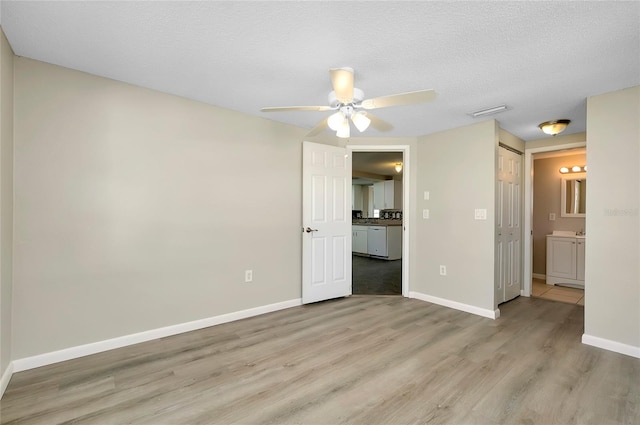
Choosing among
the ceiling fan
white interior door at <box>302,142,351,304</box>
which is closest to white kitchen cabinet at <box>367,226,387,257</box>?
white interior door at <box>302,142,351,304</box>

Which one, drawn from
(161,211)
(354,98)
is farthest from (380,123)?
(161,211)

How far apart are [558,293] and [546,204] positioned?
1688mm

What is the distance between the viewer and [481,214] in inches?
137

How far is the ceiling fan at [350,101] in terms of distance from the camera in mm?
1870

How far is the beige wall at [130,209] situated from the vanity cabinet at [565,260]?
14.7ft

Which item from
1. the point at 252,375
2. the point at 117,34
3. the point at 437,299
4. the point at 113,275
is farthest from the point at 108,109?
the point at 437,299

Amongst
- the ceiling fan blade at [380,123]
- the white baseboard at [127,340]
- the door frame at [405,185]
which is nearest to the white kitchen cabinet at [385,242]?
the door frame at [405,185]

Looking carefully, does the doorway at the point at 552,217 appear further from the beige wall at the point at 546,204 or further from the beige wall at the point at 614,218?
the beige wall at the point at 614,218

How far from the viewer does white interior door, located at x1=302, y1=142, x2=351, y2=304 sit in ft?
12.2

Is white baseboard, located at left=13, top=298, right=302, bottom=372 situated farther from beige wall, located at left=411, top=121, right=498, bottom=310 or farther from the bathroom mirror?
the bathroom mirror

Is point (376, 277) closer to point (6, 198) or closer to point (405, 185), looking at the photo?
point (405, 185)

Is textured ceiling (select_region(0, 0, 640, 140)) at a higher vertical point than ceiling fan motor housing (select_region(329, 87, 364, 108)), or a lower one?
higher

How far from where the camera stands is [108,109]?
244 cm

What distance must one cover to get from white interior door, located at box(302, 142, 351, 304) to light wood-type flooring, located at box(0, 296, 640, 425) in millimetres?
831
